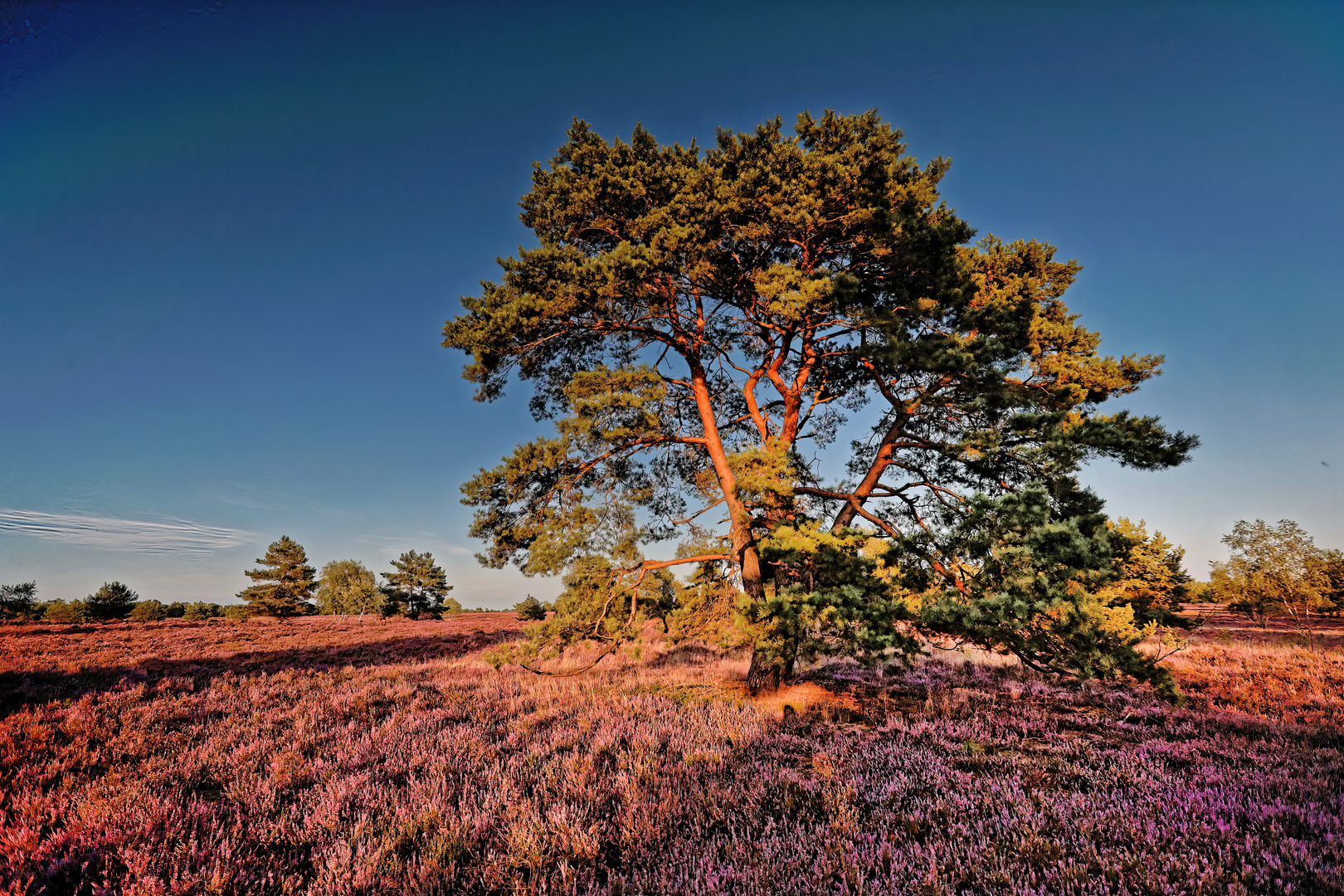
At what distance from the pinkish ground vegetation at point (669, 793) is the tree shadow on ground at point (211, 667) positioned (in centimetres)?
82

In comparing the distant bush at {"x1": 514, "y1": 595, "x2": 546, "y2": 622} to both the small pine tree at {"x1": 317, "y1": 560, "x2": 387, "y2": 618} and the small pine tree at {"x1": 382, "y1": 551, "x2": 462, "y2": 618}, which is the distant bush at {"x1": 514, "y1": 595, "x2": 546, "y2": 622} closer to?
the small pine tree at {"x1": 382, "y1": 551, "x2": 462, "y2": 618}

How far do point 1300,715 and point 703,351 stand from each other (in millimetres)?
12131

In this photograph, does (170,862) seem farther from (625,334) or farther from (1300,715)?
(1300,715)

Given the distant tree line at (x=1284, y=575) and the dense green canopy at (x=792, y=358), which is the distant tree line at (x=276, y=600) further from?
the distant tree line at (x=1284, y=575)

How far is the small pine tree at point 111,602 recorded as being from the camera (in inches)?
1341

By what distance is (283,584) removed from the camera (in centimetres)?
4741

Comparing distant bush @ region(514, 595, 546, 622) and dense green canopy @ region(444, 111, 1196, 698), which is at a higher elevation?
dense green canopy @ region(444, 111, 1196, 698)

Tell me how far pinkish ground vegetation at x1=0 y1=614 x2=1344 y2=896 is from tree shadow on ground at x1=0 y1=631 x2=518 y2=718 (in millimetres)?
818

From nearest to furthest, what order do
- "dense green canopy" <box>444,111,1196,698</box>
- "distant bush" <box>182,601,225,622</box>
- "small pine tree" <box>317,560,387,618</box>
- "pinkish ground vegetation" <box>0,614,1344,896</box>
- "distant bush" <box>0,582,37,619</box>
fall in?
"pinkish ground vegetation" <box>0,614,1344,896</box> → "dense green canopy" <box>444,111,1196,698</box> → "distant bush" <box>0,582,37,619</box> → "distant bush" <box>182,601,225,622</box> → "small pine tree" <box>317,560,387,618</box>

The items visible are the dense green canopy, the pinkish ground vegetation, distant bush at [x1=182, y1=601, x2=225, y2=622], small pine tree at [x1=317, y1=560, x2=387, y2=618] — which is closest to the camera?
the pinkish ground vegetation

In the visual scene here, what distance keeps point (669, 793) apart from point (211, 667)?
17.2 m

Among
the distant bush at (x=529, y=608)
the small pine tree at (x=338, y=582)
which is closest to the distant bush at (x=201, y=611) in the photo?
the small pine tree at (x=338, y=582)

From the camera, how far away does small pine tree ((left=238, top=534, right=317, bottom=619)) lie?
45.5 meters

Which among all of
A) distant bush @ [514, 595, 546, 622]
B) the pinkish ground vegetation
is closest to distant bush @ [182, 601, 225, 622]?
distant bush @ [514, 595, 546, 622]
